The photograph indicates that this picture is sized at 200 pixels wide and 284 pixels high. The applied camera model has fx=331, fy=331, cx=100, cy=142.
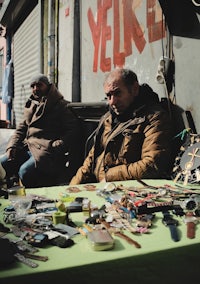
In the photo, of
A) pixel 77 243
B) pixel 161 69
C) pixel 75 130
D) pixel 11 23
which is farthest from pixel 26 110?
pixel 11 23

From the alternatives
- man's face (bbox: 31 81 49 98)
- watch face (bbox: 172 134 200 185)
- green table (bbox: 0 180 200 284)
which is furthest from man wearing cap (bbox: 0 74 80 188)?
green table (bbox: 0 180 200 284)

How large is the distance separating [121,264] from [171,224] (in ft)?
1.39

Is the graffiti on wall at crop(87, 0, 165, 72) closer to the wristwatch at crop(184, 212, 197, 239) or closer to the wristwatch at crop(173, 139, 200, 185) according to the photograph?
the wristwatch at crop(173, 139, 200, 185)

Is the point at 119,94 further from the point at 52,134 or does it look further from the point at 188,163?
the point at 52,134

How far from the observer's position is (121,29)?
4.11 meters

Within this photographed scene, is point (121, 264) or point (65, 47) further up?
point (65, 47)

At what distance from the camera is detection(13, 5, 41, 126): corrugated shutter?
316 inches

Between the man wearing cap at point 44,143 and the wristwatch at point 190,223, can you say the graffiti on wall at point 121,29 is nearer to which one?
the man wearing cap at point 44,143

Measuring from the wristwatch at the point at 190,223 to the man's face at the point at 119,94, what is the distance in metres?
1.53

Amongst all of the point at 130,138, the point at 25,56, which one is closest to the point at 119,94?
the point at 130,138

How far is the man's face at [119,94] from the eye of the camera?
2992mm

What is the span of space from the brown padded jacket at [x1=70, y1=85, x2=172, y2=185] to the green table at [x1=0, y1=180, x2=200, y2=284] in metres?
1.34

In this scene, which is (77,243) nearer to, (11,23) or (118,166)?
(118,166)

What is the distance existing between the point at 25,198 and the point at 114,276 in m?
0.88
